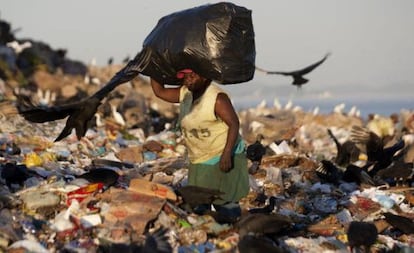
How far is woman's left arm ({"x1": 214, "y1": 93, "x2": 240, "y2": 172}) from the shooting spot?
4.12 meters

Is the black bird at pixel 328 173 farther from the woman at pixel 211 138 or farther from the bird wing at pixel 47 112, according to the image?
the bird wing at pixel 47 112

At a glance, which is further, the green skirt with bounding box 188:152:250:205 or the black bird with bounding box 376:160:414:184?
the black bird with bounding box 376:160:414:184

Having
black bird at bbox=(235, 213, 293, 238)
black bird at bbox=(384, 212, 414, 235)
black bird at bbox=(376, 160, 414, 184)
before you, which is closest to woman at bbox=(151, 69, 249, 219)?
black bird at bbox=(235, 213, 293, 238)

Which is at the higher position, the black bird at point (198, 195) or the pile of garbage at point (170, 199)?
the black bird at point (198, 195)

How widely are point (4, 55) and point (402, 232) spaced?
13655 millimetres

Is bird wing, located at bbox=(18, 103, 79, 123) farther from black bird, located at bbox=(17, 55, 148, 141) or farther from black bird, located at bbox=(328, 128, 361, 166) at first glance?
black bird, located at bbox=(328, 128, 361, 166)

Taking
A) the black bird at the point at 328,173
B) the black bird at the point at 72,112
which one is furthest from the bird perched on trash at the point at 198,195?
the black bird at the point at 328,173

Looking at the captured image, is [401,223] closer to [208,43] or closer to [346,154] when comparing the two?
[208,43]

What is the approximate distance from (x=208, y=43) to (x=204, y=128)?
0.51 meters

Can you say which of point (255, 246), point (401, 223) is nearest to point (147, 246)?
point (255, 246)

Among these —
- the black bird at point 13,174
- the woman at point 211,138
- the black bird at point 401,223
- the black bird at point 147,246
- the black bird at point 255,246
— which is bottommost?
the black bird at point 13,174

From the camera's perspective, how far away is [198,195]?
166 inches

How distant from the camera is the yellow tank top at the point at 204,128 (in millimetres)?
4168

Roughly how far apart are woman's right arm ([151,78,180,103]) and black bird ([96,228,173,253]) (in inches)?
37.7
